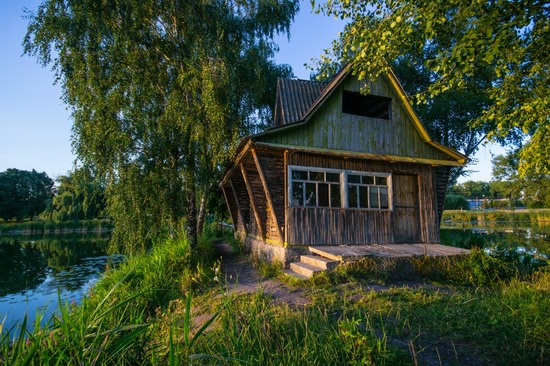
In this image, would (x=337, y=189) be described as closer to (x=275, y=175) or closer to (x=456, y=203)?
(x=275, y=175)

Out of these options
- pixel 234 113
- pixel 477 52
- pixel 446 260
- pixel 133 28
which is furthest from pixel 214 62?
pixel 446 260

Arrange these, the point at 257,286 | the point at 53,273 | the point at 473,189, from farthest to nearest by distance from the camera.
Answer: the point at 473,189 < the point at 53,273 < the point at 257,286

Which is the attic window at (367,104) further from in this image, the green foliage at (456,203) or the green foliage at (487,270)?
the green foliage at (456,203)

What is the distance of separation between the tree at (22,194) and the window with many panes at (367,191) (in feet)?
177

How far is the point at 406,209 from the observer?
10148mm

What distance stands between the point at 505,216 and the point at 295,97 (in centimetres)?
4008

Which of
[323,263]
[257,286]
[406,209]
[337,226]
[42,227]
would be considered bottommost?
[42,227]

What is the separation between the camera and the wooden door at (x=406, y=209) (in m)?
9.95

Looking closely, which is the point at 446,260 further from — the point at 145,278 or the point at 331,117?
the point at 145,278

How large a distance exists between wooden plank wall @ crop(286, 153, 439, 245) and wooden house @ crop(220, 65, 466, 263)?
3 centimetres

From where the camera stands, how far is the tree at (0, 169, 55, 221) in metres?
49.7

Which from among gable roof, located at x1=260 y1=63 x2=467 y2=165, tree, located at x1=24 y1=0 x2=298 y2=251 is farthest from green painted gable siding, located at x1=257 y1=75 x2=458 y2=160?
tree, located at x1=24 y1=0 x2=298 y2=251

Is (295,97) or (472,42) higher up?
(295,97)

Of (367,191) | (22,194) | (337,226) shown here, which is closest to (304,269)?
(337,226)
